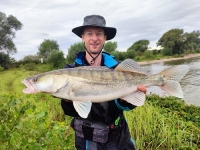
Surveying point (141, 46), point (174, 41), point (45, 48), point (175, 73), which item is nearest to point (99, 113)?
point (175, 73)

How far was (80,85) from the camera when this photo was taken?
2525 mm

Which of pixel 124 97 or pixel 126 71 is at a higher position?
pixel 126 71

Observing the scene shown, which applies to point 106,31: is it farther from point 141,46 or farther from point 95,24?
point 141,46

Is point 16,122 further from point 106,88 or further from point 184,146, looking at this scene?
point 184,146

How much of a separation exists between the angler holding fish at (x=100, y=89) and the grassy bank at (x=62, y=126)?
1.02 ft

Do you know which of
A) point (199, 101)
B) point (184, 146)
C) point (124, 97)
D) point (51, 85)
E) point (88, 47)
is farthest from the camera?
point (199, 101)

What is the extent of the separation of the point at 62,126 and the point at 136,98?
1227 millimetres

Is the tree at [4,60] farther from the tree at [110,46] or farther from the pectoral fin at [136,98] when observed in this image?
the pectoral fin at [136,98]

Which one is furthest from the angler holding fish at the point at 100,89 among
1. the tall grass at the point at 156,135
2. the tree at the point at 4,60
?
the tree at the point at 4,60

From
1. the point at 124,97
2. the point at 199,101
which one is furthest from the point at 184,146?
the point at 199,101

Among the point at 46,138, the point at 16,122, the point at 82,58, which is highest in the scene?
the point at 82,58

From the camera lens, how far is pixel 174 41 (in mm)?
63562

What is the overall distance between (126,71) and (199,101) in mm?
8228

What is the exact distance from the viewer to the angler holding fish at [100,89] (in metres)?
2.50
